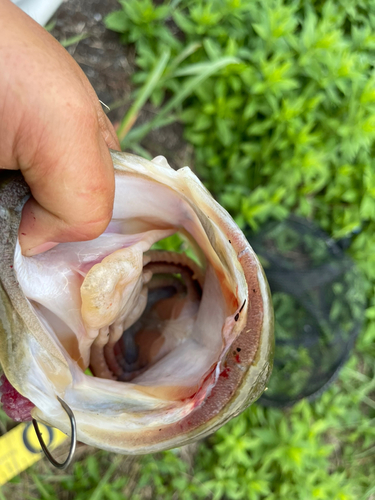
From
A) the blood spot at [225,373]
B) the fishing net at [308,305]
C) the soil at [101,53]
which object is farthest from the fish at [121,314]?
the fishing net at [308,305]

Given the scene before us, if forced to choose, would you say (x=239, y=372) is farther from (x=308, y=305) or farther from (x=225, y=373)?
(x=308, y=305)

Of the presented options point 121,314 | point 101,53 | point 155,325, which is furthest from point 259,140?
point 121,314

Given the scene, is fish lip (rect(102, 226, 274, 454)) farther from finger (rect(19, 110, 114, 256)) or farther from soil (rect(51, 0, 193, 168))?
soil (rect(51, 0, 193, 168))

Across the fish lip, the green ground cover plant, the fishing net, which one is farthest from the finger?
the fishing net

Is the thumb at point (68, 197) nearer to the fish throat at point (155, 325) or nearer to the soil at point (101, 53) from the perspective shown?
the fish throat at point (155, 325)

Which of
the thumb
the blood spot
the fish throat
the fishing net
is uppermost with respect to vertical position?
the thumb
